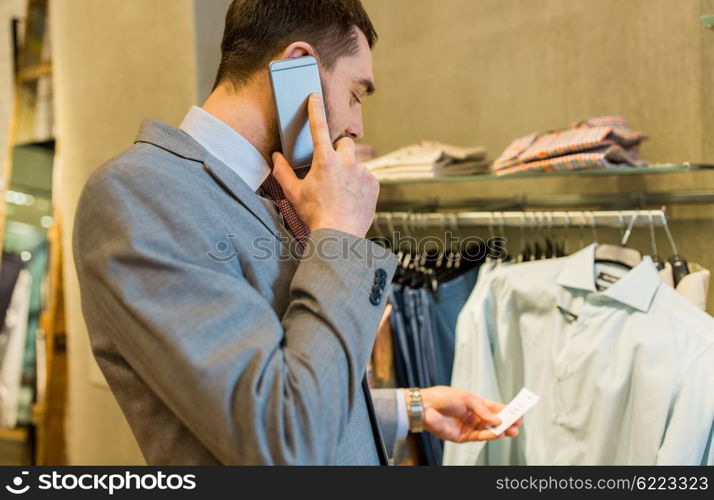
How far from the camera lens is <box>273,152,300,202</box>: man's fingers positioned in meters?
0.98

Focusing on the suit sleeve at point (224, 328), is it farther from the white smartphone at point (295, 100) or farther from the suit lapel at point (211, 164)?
the white smartphone at point (295, 100)

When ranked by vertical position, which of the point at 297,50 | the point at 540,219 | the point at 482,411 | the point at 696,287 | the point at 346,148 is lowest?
the point at 482,411

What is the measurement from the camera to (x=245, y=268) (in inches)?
36.5

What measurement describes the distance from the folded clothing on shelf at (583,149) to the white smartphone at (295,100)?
36.7 inches

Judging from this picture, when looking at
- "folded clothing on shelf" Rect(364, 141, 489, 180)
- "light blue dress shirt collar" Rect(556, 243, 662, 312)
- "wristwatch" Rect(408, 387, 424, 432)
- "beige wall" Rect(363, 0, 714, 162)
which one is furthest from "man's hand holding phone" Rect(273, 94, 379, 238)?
"beige wall" Rect(363, 0, 714, 162)

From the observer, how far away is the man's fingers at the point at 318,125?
3.20 ft

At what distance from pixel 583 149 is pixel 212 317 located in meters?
1.25

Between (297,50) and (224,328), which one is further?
(297,50)

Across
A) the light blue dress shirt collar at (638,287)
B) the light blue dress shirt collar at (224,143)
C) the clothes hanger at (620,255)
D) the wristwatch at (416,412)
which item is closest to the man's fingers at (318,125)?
the light blue dress shirt collar at (224,143)

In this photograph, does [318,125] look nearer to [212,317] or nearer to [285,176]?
[285,176]

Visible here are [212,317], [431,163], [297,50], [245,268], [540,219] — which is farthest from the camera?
[431,163]

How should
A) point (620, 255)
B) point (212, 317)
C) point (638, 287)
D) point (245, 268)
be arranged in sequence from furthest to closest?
point (620, 255) < point (638, 287) < point (245, 268) < point (212, 317)

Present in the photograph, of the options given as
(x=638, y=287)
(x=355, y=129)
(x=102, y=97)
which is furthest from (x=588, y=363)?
(x=102, y=97)

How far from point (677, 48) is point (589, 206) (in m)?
0.49
